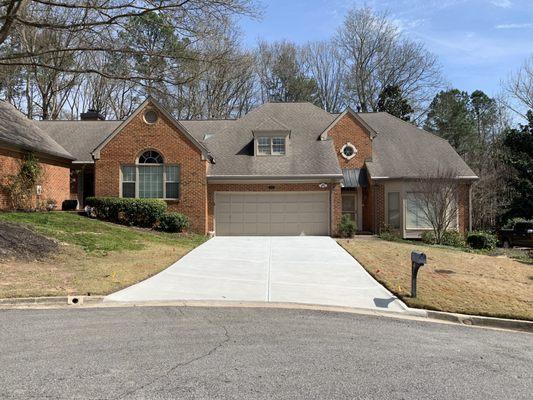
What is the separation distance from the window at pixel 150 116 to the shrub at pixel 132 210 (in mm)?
3862

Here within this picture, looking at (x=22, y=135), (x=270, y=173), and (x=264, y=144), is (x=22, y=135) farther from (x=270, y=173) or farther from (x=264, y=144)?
(x=270, y=173)

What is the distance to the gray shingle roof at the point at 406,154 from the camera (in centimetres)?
2308

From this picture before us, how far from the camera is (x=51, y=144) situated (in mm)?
23125

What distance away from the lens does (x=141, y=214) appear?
19.4 meters

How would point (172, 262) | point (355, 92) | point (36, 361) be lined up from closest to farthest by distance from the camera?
point (36, 361)
point (172, 262)
point (355, 92)

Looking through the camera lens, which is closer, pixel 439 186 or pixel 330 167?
pixel 439 186

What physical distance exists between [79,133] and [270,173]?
13285 mm

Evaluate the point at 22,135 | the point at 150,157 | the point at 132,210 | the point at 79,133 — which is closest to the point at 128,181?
the point at 150,157

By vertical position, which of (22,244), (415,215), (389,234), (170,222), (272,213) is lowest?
(389,234)

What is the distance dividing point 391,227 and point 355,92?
23715 millimetres

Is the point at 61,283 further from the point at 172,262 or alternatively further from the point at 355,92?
the point at 355,92

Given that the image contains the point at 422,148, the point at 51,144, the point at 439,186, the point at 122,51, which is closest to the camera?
the point at 122,51

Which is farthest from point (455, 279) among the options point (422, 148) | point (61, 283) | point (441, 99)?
point (441, 99)

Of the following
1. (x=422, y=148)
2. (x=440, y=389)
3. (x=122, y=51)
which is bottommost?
(x=440, y=389)
